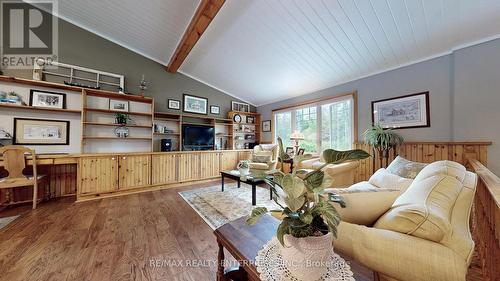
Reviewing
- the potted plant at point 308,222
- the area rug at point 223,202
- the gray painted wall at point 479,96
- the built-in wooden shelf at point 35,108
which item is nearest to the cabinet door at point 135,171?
the area rug at point 223,202

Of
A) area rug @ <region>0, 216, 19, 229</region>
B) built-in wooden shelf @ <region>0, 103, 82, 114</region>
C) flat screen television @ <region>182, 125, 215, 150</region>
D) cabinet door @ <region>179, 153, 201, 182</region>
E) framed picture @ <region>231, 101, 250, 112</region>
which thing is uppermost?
framed picture @ <region>231, 101, 250, 112</region>

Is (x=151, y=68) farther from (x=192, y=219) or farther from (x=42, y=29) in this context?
(x=192, y=219)

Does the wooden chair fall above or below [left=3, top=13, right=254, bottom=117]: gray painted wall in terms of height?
below

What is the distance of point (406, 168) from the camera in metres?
1.98

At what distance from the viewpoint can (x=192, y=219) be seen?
2.41m

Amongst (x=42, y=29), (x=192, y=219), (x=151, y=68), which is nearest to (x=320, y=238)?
(x=192, y=219)

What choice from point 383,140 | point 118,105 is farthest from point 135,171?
point 383,140

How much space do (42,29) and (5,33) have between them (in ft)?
1.57

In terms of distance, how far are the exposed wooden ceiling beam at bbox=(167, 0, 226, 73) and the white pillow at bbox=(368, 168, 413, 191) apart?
292 cm

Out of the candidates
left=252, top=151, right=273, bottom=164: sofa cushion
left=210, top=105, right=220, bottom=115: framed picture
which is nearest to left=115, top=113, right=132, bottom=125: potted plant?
left=210, top=105, right=220, bottom=115: framed picture

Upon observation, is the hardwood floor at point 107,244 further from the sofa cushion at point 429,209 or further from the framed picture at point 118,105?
the framed picture at point 118,105

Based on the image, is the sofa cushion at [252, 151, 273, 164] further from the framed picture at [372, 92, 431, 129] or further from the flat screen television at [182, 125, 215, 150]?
the framed picture at [372, 92, 431, 129]

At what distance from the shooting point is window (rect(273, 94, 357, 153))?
13.0ft

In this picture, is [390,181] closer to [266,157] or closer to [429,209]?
[429,209]
